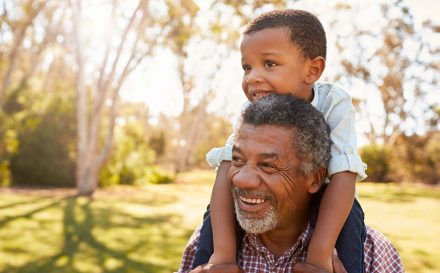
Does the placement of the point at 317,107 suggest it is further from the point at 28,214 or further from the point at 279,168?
the point at 28,214

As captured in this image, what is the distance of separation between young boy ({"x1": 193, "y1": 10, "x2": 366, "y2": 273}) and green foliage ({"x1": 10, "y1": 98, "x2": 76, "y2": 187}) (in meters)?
15.4

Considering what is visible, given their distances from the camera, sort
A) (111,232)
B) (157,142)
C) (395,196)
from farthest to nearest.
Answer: (157,142) < (395,196) < (111,232)

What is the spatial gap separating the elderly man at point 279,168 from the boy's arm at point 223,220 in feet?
0.33

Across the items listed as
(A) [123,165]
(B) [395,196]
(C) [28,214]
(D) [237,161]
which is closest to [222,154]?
(D) [237,161]

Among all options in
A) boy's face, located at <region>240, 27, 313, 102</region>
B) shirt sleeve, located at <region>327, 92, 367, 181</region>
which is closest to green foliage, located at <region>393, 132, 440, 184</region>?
shirt sleeve, located at <region>327, 92, 367, 181</region>

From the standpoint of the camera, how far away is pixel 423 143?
34.8 metres

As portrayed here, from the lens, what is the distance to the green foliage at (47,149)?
16.6 m

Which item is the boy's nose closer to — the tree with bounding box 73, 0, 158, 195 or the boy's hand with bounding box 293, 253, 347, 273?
the boy's hand with bounding box 293, 253, 347, 273

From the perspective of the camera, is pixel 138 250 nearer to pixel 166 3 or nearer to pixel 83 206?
pixel 83 206

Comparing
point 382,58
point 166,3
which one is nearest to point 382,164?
point 382,58

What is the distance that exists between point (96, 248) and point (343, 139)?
20.1ft

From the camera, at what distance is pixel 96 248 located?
755 centimetres

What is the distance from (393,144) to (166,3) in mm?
25101

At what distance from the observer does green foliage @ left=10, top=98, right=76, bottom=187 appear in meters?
16.6
